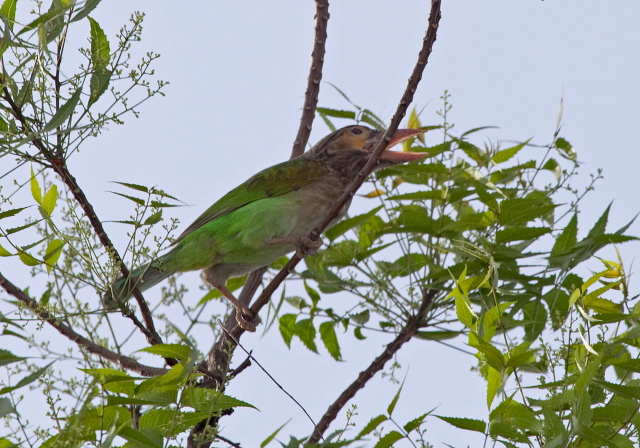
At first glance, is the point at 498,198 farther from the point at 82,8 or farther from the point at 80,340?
the point at 82,8

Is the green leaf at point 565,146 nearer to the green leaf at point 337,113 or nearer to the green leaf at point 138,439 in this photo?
the green leaf at point 337,113

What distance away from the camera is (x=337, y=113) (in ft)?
15.9

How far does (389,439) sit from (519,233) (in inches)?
63.1

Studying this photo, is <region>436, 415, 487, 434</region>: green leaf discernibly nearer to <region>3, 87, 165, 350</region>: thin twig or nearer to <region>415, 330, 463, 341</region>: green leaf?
<region>3, 87, 165, 350</region>: thin twig

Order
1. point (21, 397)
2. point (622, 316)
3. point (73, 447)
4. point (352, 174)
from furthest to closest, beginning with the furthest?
point (352, 174), point (622, 316), point (21, 397), point (73, 447)

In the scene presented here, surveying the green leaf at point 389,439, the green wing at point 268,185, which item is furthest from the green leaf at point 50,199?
the green wing at point 268,185

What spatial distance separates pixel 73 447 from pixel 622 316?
189 cm

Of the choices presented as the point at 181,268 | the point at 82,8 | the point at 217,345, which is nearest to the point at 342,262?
the point at 217,345

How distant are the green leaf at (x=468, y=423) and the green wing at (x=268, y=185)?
324 centimetres

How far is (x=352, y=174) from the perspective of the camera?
6.12 metres

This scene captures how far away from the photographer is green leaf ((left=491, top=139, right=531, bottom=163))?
4680 millimetres

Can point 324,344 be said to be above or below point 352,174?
below

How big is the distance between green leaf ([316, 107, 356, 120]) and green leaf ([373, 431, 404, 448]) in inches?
89.6

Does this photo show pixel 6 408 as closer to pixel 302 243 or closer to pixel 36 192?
pixel 36 192
